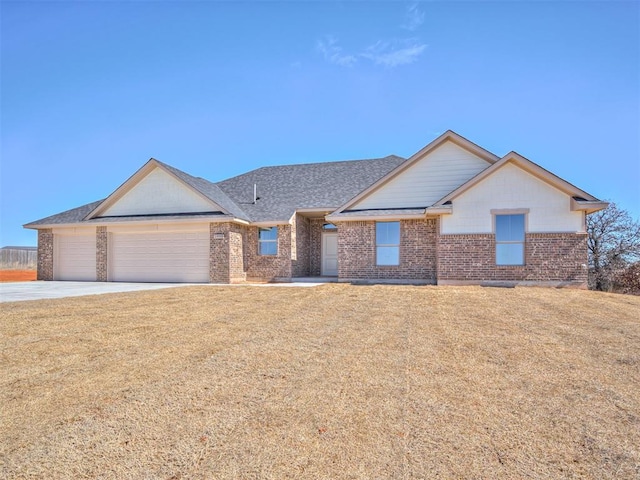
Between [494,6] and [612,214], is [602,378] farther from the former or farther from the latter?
[612,214]

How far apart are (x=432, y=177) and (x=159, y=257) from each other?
13.3m

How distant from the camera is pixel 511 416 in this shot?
3365 millimetres

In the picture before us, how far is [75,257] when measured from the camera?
61.7 ft

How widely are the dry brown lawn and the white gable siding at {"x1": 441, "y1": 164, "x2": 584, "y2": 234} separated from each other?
597 cm

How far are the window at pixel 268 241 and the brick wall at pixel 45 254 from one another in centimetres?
1149

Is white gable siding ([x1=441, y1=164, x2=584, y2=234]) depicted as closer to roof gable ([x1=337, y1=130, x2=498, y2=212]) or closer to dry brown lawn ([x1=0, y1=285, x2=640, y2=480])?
roof gable ([x1=337, y1=130, x2=498, y2=212])

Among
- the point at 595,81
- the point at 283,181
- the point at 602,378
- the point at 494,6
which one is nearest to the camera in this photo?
the point at 602,378

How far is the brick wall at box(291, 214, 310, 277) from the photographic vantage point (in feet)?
57.3

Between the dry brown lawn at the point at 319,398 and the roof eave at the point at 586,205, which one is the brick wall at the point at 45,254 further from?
the roof eave at the point at 586,205

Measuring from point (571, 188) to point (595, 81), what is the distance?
12.2ft

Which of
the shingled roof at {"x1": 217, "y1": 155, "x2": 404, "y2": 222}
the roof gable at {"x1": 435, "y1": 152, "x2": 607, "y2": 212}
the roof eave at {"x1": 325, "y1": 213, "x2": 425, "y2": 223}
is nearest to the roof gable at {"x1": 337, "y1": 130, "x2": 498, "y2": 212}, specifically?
the roof eave at {"x1": 325, "y1": 213, "x2": 425, "y2": 223}

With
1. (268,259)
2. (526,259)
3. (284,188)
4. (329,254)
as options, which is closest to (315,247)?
(329,254)

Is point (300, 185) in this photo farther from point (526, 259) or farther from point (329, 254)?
point (526, 259)

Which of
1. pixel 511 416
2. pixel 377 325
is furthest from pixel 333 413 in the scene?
pixel 377 325
